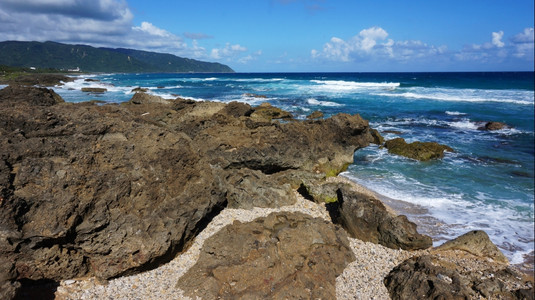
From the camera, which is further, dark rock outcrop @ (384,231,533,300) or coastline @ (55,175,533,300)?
dark rock outcrop @ (384,231,533,300)

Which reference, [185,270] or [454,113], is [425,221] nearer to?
[185,270]

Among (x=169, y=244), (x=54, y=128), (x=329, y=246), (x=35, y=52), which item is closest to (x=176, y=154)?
(x=169, y=244)

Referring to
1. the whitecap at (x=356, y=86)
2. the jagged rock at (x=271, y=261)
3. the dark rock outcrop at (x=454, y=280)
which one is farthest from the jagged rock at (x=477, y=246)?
the whitecap at (x=356, y=86)

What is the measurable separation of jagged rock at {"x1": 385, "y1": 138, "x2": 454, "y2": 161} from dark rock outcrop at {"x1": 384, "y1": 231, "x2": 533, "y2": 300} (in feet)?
31.1

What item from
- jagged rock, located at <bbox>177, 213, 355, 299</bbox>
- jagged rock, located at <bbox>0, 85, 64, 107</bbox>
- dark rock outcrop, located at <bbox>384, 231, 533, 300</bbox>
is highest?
jagged rock, located at <bbox>0, 85, 64, 107</bbox>

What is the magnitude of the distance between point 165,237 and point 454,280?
17.2ft

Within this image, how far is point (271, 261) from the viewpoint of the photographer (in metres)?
5.56

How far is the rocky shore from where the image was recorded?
495cm

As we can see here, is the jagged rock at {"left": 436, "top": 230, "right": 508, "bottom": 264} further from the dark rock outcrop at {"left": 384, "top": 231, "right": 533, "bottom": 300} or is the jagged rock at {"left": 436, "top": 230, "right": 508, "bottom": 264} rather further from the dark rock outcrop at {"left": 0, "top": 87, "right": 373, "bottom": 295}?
the dark rock outcrop at {"left": 0, "top": 87, "right": 373, "bottom": 295}

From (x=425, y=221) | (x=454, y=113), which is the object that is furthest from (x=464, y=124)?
(x=425, y=221)

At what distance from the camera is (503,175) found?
542 inches

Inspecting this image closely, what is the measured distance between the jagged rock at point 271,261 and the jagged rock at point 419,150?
1122 cm

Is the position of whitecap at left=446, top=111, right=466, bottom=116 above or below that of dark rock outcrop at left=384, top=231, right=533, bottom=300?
above

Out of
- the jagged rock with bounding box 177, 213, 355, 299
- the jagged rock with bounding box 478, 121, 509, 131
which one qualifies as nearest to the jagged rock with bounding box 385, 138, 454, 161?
the jagged rock with bounding box 478, 121, 509, 131
